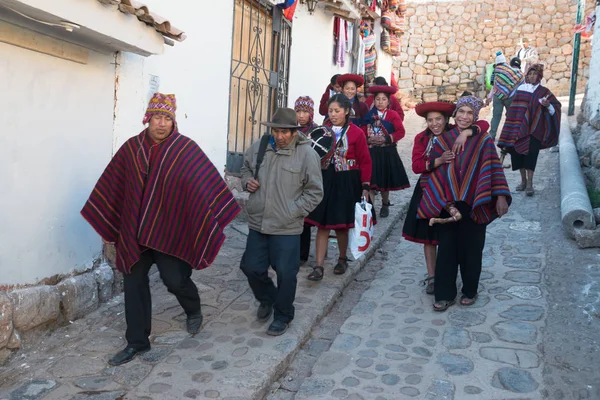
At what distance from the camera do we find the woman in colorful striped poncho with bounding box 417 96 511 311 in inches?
180

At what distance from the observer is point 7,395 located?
3.39 metres

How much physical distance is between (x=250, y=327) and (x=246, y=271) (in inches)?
17.1

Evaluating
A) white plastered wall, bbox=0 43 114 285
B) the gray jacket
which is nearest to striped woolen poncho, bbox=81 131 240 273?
the gray jacket

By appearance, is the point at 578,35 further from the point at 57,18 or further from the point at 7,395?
the point at 7,395

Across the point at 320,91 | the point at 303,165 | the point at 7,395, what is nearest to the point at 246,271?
the point at 303,165

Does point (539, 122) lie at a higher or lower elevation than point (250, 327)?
higher

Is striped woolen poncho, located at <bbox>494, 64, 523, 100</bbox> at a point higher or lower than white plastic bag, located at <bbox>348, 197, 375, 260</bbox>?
higher

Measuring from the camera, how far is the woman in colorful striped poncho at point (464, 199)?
15.0 feet

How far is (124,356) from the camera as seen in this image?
12.5 feet

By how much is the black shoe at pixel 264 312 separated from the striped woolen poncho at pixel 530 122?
4961mm

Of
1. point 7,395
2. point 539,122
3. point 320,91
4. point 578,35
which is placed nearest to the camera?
point 7,395

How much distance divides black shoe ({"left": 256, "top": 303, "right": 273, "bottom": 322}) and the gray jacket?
0.66 metres

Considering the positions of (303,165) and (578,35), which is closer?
(303,165)

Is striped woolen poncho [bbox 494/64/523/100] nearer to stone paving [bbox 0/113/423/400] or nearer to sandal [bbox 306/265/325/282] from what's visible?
sandal [bbox 306/265/325/282]
